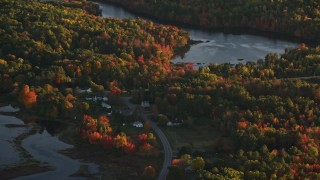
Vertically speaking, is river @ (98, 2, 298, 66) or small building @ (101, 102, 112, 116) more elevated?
river @ (98, 2, 298, 66)

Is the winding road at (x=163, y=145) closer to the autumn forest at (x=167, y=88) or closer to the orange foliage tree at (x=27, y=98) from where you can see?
the autumn forest at (x=167, y=88)

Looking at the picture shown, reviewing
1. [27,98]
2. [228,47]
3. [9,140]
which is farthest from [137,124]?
[228,47]

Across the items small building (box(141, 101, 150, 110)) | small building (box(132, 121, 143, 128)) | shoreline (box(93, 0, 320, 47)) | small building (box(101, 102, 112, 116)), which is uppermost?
shoreline (box(93, 0, 320, 47))

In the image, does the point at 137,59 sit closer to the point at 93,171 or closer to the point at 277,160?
the point at 93,171

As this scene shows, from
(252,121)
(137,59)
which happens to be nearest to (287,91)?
(252,121)

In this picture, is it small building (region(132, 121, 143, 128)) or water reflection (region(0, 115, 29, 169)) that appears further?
small building (region(132, 121, 143, 128))

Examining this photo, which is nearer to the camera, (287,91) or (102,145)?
(102,145)

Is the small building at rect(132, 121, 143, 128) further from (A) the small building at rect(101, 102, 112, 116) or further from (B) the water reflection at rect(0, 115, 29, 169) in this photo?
(B) the water reflection at rect(0, 115, 29, 169)

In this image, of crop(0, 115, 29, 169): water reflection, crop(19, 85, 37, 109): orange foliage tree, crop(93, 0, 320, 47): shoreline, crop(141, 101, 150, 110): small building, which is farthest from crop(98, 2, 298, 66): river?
crop(0, 115, 29, 169): water reflection
